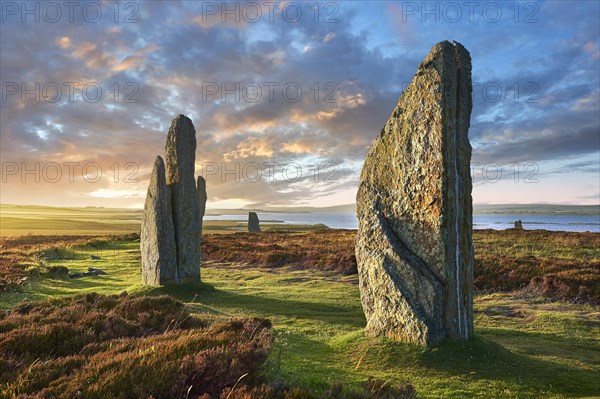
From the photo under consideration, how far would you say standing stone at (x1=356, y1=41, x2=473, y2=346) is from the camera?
9.43 m

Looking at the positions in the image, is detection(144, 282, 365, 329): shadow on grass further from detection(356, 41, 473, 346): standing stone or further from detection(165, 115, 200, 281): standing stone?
detection(356, 41, 473, 346): standing stone

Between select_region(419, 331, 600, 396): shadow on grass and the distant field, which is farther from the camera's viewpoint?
the distant field

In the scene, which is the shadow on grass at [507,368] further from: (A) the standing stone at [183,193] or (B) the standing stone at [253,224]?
(B) the standing stone at [253,224]

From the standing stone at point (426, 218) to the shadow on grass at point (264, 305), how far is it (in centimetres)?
375

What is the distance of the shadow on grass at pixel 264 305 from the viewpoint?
14.5m

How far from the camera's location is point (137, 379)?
521 centimetres

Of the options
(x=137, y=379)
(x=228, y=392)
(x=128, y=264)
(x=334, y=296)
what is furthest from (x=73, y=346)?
(x=128, y=264)

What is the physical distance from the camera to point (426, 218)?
964 cm

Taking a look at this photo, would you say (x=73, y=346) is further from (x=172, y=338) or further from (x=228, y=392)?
(x=228, y=392)

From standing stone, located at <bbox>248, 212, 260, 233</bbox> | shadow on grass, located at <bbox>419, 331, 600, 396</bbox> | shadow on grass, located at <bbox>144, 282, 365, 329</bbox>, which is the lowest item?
shadow on grass, located at <bbox>144, 282, 365, 329</bbox>

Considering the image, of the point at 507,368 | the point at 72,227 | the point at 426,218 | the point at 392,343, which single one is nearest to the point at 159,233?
the point at 392,343

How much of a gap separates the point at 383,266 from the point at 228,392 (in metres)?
5.83

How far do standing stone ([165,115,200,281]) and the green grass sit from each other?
116 centimetres

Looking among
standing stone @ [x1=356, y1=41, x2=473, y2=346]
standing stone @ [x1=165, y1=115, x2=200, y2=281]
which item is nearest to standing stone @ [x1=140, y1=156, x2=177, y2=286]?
standing stone @ [x1=165, y1=115, x2=200, y2=281]
